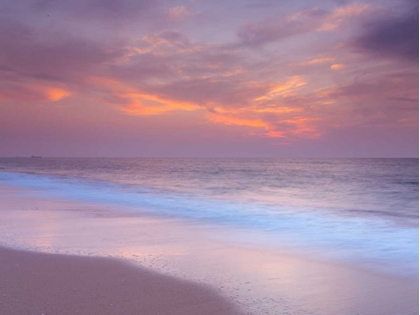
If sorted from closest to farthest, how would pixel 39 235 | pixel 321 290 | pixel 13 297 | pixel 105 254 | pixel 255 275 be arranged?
pixel 13 297, pixel 321 290, pixel 255 275, pixel 105 254, pixel 39 235

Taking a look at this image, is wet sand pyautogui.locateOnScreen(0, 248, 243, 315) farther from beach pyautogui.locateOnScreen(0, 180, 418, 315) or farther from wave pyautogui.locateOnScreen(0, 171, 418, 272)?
wave pyautogui.locateOnScreen(0, 171, 418, 272)

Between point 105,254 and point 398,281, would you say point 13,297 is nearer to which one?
point 105,254

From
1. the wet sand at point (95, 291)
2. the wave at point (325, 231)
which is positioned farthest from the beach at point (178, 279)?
the wave at point (325, 231)

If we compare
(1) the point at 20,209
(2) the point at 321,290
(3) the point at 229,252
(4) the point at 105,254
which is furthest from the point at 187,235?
(1) the point at 20,209

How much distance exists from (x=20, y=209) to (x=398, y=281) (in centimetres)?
1118

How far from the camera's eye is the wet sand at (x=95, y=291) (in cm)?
421

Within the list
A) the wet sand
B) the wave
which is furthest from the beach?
the wave

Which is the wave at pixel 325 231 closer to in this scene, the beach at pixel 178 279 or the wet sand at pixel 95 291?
the beach at pixel 178 279

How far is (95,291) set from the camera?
471 cm

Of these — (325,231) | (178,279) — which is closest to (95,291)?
(178,279)

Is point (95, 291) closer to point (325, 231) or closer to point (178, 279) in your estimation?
point (178, 279)

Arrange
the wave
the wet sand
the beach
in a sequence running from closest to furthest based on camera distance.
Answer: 1. the wet sand
2. the beach
3. the wave

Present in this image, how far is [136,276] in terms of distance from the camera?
5363mm

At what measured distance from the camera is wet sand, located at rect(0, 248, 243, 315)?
4.21m
